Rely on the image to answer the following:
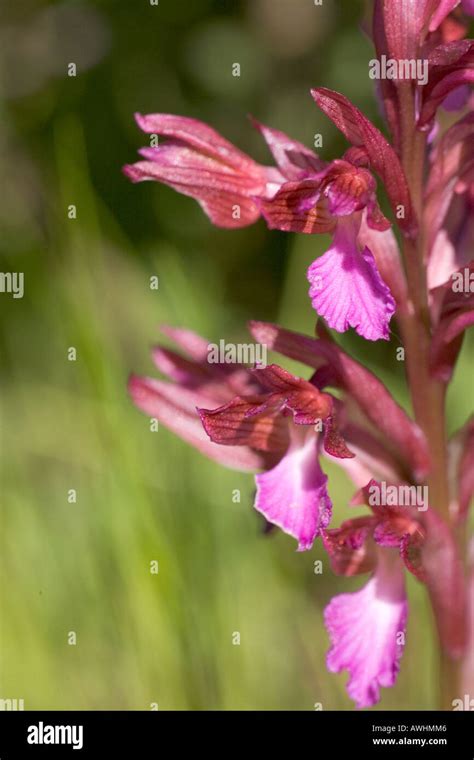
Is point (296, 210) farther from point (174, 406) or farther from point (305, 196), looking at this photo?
point (174, 406)

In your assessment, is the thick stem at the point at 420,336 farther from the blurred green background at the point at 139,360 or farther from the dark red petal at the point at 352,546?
the blurred green background at the point at 139,360

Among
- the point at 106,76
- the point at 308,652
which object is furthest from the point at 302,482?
the point at 106,76

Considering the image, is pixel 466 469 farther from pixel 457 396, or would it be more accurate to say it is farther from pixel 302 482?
pixel 457 396

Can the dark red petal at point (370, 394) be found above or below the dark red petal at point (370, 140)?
below

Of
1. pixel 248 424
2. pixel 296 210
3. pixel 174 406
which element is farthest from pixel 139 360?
pixel 296 210

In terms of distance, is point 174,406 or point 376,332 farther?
point 174,406
